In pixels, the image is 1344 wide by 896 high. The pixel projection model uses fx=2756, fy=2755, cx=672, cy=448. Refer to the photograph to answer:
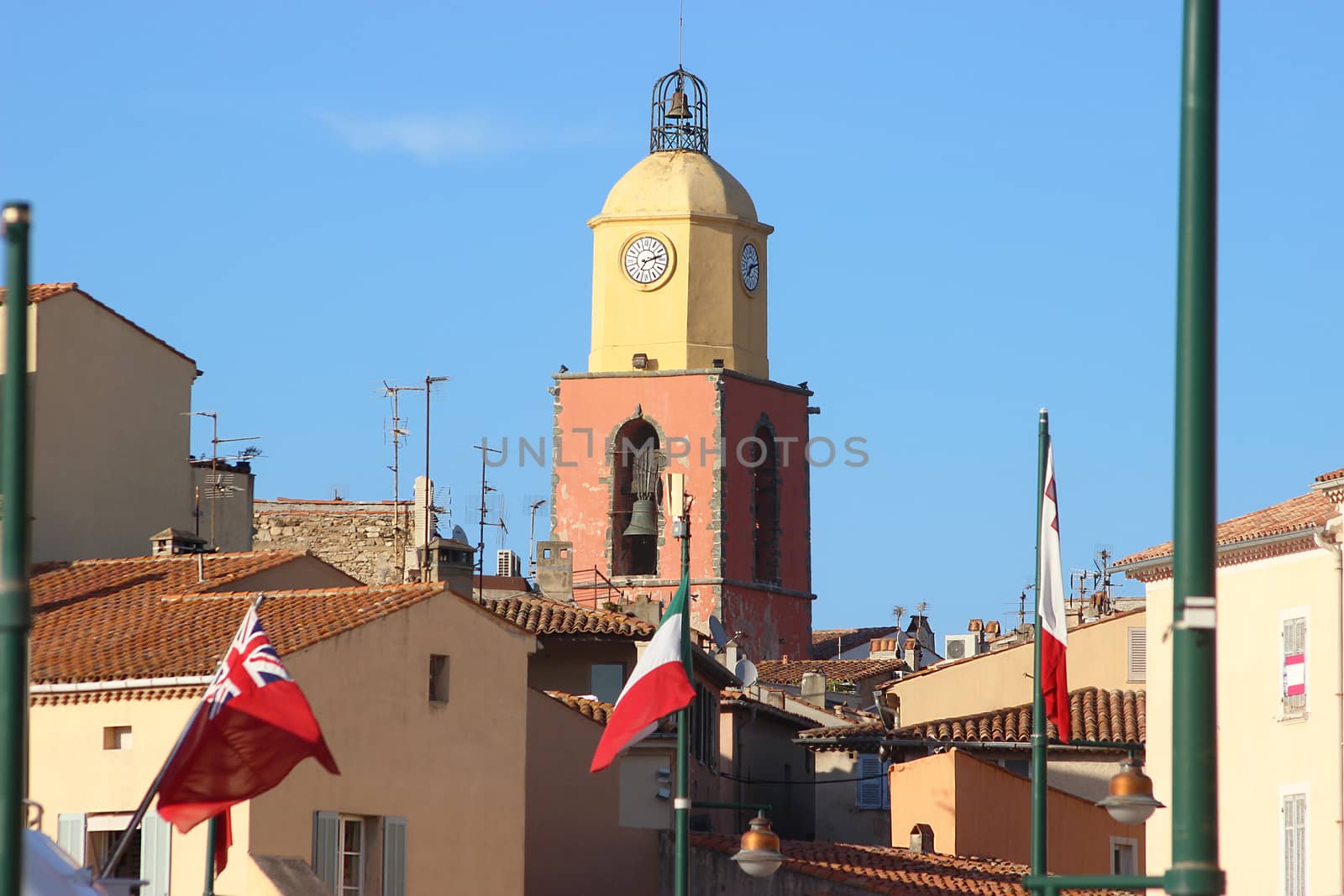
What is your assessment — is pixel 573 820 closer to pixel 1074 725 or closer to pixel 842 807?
pixel 1074 725

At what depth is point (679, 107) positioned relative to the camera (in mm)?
69188

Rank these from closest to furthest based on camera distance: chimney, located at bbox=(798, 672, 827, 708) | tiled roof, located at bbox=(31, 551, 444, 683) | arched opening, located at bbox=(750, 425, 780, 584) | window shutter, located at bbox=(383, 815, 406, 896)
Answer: tiled roof, located at bbox=(31, 551, 444, 683), window shutter, located at bbox=(383, 815, 406, 896), chimney, located at bbox=(798, 672, 827, 708), arched opening, located at bbox=(750, 425, 780, 584)

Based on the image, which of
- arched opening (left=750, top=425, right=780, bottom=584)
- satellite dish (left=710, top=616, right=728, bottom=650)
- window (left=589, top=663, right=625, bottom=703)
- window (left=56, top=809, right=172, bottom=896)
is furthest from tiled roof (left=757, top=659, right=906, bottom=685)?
window (left=56, top=809, right=172, bottom=896)

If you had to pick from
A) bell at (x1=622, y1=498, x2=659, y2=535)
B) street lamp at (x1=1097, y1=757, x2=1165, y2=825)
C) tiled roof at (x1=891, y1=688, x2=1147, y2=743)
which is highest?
bell at (x1=622, y1=498, x2=659, y2=535)

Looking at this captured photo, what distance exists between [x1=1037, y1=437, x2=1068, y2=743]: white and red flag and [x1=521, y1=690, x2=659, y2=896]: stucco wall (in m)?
13.0

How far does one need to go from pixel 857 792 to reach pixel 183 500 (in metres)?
12.2

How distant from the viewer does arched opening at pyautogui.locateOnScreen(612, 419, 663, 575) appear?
65625 mm

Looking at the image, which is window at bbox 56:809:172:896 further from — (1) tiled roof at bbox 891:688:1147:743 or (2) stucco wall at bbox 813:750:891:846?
(2) stucco wall at bbox 813:750:891:846

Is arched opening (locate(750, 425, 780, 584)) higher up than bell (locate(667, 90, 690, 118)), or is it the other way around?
bell (locate(667, 90, 690, 118))

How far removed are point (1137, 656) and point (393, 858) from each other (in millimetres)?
18076

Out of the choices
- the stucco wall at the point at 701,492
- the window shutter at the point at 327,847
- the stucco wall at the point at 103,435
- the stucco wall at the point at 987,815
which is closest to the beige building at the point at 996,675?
the stucco wall at the point at 987,815

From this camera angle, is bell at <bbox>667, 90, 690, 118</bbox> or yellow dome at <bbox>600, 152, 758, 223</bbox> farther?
bell at <bbox>667, 90, 690, 118</bbox>

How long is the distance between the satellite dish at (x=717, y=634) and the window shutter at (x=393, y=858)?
84.1ft

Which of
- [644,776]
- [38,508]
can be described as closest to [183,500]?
[38,508]
